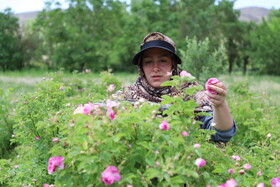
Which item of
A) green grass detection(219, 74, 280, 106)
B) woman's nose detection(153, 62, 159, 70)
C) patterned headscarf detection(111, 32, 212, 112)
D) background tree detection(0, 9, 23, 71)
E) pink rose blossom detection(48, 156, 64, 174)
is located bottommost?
green grass detection(219, 74, 280, 106)

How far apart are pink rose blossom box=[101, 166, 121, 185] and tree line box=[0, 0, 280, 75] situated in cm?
2225

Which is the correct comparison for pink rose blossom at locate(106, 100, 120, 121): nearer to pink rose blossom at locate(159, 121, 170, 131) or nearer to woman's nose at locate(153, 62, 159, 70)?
pink rose blossom at locate(159, 121, 170, 131)

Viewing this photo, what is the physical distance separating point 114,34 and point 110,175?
28944 mm

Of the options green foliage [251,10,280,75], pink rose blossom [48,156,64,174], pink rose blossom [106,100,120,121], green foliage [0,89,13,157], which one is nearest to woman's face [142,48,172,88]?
pink rose blossom [106,100,120,121]

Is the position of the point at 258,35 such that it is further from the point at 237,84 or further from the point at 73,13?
the point at 237,84

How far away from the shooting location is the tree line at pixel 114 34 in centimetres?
2303

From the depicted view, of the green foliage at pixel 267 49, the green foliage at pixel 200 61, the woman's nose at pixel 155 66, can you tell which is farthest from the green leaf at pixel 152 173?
the green foliage at pixel 267 49

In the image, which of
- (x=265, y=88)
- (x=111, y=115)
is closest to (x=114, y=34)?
(x=265, y=88)

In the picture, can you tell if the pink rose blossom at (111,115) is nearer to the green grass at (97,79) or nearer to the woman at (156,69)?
the woman at (156,69)

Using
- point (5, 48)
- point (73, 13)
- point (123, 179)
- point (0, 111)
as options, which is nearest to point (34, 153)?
point (0, 111)

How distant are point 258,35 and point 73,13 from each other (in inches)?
675

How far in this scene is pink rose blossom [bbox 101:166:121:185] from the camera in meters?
1.11

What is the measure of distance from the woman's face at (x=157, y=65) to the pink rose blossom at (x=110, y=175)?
1.69m

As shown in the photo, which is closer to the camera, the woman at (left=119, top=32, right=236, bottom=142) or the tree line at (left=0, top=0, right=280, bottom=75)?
the woman at (left=119, top=32, right=236, bottom=142)
